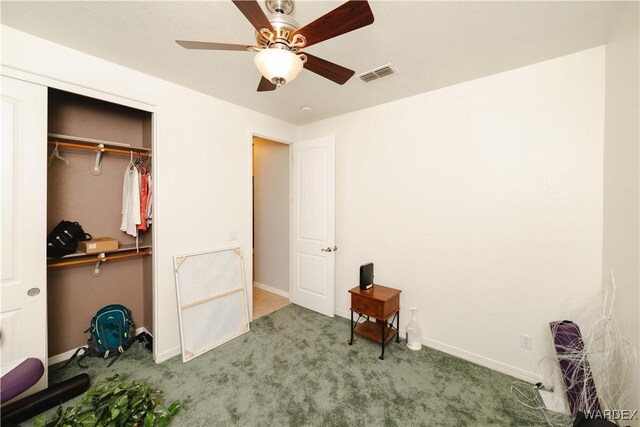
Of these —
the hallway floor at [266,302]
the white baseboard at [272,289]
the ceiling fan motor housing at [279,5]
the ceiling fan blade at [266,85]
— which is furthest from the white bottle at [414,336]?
the ceiling fan motor housing at [279,5]

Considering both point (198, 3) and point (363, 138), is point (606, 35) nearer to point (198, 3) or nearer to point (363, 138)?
point (363, 138)

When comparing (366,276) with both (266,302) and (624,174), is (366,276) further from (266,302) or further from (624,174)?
(624,174)

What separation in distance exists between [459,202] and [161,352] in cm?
315

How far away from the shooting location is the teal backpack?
2322 mm

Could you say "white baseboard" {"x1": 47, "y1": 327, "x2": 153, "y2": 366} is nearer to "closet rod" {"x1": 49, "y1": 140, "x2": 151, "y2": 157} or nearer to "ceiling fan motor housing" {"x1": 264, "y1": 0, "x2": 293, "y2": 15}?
"closet rod" {"x1": 49, "y1": 140, "x2": 151, "y2": 157}

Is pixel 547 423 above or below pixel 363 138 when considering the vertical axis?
below

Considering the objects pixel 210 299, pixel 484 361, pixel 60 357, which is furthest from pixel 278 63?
pixel 60 357

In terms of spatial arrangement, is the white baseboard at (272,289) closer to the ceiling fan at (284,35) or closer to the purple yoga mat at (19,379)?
the purple yoga mat at (19,379)

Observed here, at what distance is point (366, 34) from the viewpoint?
1.67 meters

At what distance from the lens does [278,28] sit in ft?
4.23

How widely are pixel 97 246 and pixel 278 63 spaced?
7.56 ft

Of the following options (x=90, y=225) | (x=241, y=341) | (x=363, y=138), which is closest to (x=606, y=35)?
(x=363, y=138)

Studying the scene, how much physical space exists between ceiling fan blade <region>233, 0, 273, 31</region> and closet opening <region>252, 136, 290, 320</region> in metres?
2.56

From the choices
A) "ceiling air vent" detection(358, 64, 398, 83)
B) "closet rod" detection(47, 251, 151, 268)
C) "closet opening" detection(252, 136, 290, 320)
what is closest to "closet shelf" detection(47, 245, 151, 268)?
"closet rod" detection(47, 251, 151, 268)
